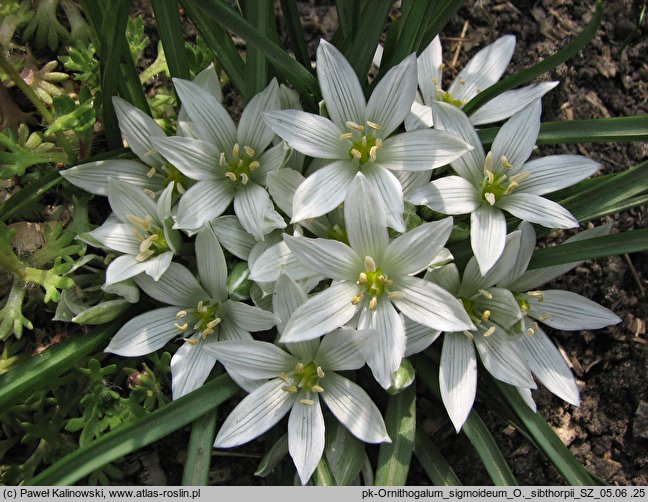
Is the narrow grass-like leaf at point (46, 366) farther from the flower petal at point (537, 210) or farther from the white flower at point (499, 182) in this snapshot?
the flower petal at point (537, 210)

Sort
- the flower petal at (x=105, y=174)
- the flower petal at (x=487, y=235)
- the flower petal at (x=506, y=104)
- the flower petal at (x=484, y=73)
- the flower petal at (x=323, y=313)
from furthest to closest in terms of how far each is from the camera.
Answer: the flower petal at (x=484, y=73) → the flower petal at (x=506, y=104) → the flower petal at (x=105, y=174) → the flower petal at (x=487, y=235) → the flower petal at (x=323, y=313)

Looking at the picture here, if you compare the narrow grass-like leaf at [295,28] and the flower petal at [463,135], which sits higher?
the narrow grass-like leaf at [295,28]

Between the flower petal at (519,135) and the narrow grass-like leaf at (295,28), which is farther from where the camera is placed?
the narrow grass-like leaf at (295,28)

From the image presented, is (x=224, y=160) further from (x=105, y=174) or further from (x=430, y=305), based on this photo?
(x=430, y=305)

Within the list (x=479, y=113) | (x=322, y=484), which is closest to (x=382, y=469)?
(x=322, y=484)

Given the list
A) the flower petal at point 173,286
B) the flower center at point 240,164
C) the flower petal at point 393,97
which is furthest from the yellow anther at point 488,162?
the flower petal at point 173,286

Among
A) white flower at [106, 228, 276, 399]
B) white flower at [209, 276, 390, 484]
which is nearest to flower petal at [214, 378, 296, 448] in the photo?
white flower at [209, 276, 390, 484]
